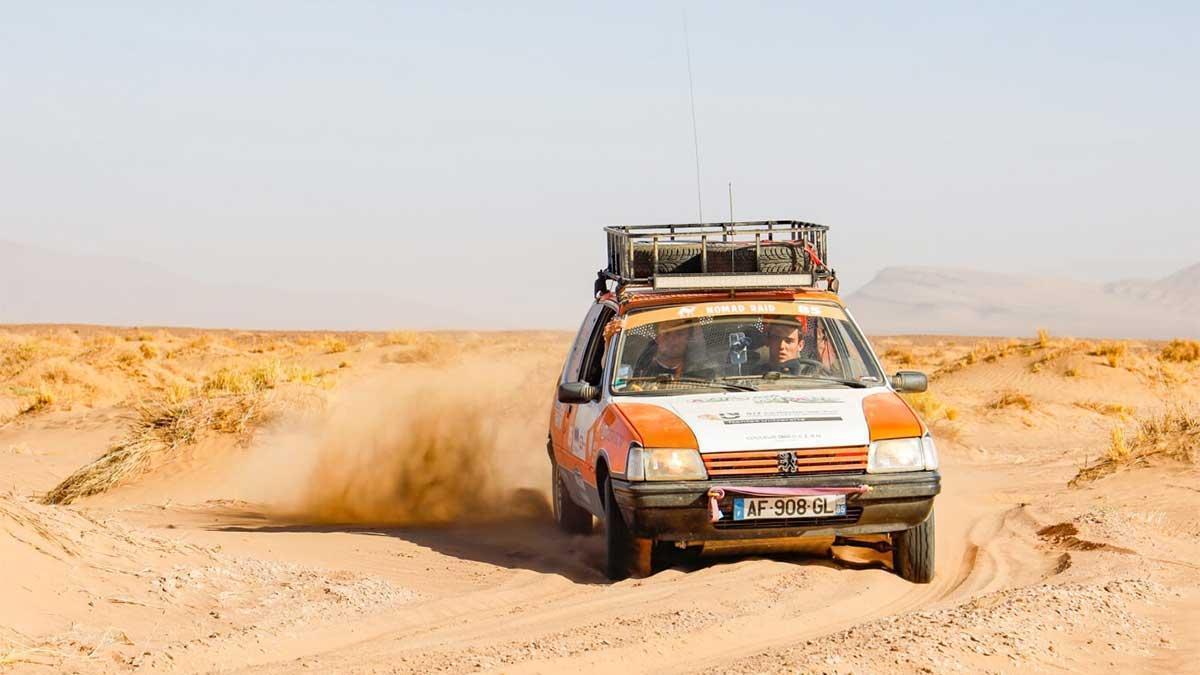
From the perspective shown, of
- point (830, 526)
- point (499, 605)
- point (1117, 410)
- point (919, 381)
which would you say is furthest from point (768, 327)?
point (1117, 410)

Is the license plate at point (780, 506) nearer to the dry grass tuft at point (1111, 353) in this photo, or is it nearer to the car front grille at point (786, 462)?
the car front grille at point (786, 462)

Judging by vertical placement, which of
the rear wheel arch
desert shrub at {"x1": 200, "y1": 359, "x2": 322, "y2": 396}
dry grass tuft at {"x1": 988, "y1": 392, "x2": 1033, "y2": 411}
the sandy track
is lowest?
the sandy track

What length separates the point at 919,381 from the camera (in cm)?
949

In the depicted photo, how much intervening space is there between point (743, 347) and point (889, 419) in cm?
134

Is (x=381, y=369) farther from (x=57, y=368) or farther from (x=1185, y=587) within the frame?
(x=1185, y=587)

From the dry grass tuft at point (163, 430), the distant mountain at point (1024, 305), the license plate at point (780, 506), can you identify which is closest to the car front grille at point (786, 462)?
the license plate at point (780, 506)

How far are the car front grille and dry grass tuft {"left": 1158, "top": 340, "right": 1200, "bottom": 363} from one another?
95.1ft

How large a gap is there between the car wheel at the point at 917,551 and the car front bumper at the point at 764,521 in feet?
0.61

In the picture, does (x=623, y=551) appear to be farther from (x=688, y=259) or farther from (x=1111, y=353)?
(x=1111, y=353)

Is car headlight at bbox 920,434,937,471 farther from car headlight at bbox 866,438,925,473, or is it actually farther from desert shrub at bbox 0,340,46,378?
desert shrub at bbox 0,340,46,378

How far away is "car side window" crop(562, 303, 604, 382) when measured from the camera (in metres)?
11.1

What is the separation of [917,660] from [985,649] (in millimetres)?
385

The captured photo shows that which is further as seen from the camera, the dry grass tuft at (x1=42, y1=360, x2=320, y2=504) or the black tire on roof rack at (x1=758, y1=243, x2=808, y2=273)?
the dry grass tuft at (x1=42, y1=360, x2=320, y2=504)

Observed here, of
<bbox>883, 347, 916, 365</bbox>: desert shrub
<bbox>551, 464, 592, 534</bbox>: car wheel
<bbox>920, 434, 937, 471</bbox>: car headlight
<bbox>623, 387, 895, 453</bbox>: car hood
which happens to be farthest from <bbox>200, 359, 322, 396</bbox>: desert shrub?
<bbox>883, 347, 916, 365</bbox>: desert shrub
